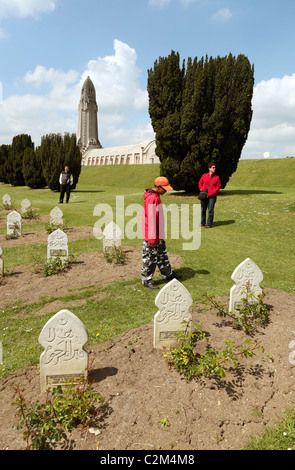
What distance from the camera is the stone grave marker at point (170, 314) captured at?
3.62 metres

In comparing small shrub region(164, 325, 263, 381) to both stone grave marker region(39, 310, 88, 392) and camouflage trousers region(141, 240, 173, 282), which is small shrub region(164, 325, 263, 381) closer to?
stone grave marker region(39, 310, 88, 392)

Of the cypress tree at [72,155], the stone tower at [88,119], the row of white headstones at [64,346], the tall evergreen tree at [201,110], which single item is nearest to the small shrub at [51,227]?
the row of white headstones at [64,346]

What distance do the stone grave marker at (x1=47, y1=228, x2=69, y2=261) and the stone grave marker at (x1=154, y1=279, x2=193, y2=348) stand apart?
3.93 meters

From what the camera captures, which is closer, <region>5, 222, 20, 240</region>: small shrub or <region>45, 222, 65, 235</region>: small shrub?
<region>5, 222, 20, 240</region>: small shrub

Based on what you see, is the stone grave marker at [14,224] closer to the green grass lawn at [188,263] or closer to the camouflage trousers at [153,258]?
the green grass lawn at [188,263]

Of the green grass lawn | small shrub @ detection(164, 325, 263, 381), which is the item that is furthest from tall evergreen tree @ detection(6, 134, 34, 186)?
small shrub @ detection(164, 325, 263, 381)

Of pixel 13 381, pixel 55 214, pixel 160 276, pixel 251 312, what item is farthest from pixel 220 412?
pixel 55 214

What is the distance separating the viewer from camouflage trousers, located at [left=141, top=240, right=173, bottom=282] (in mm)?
5520

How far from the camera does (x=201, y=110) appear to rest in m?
16.3

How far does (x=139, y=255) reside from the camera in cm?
783

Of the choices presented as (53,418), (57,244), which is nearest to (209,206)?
(57,244)

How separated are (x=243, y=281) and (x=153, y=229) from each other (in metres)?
1.87

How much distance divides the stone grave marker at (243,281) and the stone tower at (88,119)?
7922 centimetres

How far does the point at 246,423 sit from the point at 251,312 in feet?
5.94
